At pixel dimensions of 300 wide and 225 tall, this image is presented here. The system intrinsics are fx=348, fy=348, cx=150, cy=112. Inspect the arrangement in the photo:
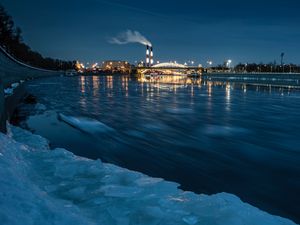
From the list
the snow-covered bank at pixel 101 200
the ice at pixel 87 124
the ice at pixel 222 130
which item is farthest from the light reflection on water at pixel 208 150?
the snow-covered bank at pixel 101 200

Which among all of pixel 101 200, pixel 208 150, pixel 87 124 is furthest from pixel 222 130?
pixel 101 200

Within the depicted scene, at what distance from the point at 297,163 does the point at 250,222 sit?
17.3 ft

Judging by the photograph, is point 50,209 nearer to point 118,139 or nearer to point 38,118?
point 118,139

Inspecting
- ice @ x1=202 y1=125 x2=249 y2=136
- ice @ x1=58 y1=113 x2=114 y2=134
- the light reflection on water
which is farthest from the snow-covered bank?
ice @ x1=202 y1=125 x2=249 y2=136

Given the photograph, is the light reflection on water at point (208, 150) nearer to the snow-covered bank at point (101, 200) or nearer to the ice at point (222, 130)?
the ice at point (222, 130)

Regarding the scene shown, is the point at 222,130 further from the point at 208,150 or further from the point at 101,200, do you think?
the point at 101,200

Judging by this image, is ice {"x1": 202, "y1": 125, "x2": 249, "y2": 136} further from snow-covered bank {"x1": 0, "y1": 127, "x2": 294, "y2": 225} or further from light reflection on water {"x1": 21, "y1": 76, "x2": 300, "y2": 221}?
snow-covered bank {"x1": 0, "y1": 127, "x2": 294, "y2": 225}

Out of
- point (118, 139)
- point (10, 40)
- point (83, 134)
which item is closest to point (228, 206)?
point (118, 139)

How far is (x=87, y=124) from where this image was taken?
17375 mm

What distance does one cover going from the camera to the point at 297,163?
10.1 m

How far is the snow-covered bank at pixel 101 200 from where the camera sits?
5.11 metres

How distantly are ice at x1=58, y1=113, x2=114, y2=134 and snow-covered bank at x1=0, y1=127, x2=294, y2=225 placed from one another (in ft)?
22.6

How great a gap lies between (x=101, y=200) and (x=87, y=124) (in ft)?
36.8

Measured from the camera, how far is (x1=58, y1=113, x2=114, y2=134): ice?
15.5m
